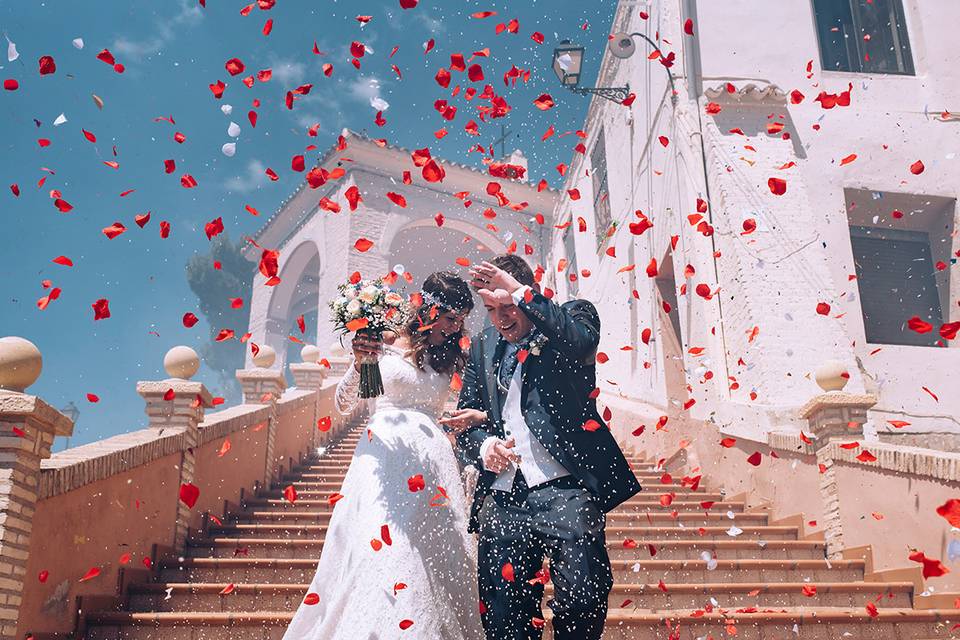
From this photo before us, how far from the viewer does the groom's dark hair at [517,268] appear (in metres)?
3.06

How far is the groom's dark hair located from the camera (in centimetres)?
306

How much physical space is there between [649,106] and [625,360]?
16.1 ft

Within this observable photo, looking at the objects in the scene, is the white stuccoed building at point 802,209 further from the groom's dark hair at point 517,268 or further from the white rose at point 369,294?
the white rose at point 369,294

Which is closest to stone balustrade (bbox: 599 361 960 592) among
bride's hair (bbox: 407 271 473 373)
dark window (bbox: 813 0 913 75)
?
bride's hair (bbox: 407 271 473 373)

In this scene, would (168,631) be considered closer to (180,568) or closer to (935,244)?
(180,568)

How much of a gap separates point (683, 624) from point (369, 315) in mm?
2745

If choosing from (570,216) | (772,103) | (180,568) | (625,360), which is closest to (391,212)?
(570,216)

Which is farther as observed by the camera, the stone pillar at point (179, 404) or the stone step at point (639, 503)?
the stone step at point (639, 503)

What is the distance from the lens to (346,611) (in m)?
2.93

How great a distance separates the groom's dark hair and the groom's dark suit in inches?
8.9

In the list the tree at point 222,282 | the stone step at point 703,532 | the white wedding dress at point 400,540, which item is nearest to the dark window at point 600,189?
the stone step at point 703,532

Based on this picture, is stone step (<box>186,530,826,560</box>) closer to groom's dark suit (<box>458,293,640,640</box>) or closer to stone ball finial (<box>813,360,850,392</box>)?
stone ball finial (<box>813,360,850,392</box>)

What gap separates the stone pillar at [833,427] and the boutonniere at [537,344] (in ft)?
13.1

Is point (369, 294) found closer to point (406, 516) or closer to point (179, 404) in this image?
point (406, 516)
